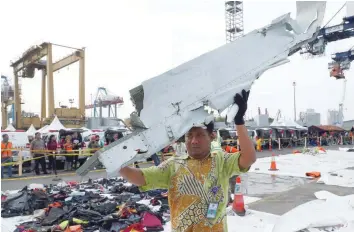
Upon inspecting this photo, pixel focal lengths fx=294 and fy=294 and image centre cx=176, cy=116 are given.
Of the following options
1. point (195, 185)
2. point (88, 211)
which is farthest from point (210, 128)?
point (88, 211)

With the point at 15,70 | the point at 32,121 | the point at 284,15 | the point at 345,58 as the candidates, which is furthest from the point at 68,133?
the point at 15,70

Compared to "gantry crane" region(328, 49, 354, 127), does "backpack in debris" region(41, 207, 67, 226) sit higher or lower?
lower

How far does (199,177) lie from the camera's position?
2115mm

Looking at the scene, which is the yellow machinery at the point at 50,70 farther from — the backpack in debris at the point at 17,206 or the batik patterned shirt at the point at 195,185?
the batik patterned shirt at the point at 195,185

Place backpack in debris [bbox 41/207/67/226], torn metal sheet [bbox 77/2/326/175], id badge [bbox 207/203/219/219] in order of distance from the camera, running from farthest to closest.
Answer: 1. backpack in debris [bbox 41/207/67/226]
2. torn metal sheet [bbox 77/2/326/175]
3. id badge [bbox 207/203/219/219]

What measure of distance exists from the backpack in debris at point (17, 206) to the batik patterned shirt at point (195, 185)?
206 inches

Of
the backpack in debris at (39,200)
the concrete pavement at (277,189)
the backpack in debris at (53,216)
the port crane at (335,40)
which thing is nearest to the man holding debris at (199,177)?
the port crane at (335,40)

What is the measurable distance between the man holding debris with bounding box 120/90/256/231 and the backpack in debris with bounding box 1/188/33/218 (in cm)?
522

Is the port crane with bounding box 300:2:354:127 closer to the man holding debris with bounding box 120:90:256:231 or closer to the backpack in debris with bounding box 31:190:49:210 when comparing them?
the man holding debris with bounding box 120:90:256:231

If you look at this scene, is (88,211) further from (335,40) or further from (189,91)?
(335,40)

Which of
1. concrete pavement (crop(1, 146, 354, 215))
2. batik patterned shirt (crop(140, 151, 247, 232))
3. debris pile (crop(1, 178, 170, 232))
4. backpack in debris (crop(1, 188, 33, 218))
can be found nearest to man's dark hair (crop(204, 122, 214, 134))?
batik patterned shirt (crop(140, 151, 247, 232))

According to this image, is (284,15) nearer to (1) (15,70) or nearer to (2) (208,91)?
(2) (208,91)

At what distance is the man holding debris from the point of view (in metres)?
2.07

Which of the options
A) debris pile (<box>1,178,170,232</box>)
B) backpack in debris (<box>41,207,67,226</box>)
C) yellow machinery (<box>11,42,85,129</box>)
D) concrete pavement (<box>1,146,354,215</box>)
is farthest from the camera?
yellow machinery (<box>11,42,85,129</box>)
